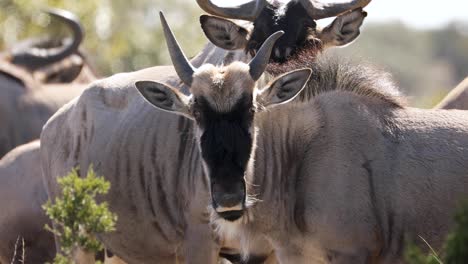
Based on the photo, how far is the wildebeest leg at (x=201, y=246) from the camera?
840 cm

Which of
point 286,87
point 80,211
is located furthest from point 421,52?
point 80,211

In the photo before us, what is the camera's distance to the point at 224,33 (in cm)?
959

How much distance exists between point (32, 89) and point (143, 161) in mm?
5796

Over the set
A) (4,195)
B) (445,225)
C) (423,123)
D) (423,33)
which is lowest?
(423,33)

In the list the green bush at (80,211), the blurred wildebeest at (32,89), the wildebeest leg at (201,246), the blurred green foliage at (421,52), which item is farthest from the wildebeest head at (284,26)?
the blurred green foliage at (421,52)

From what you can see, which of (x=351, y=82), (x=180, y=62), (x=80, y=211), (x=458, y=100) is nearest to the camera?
(x=80, y=211)

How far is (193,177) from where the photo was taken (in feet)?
28.0

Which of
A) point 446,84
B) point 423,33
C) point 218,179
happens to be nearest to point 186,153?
point 218,179

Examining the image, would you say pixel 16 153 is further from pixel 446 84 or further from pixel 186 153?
pixel 446 84

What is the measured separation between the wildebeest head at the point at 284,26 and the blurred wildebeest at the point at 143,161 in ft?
0.12

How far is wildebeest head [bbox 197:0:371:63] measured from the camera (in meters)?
9.34

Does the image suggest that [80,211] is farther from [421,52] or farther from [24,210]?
[421,52]

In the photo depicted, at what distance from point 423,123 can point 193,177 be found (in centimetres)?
160

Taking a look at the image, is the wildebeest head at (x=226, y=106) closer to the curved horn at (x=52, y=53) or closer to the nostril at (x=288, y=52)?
the nostril at (x=288, y=52)
